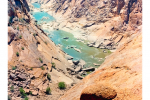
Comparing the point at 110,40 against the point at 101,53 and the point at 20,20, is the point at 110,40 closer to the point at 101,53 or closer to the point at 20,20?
the point at 101,53

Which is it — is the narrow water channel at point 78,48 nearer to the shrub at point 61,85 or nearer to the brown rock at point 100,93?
the shrub at point 61,85

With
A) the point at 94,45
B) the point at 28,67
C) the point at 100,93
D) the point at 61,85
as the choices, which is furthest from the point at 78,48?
the point at 100,93

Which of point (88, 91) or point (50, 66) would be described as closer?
point (88, 91)

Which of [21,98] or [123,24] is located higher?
[123,24]

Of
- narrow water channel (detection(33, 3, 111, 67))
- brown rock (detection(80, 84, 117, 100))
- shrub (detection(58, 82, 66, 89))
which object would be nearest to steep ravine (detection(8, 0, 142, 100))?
brown rock (detection(80, 84, 117, 100))

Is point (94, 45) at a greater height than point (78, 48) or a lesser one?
greater

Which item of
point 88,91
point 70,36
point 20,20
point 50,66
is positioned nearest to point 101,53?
point 70,36

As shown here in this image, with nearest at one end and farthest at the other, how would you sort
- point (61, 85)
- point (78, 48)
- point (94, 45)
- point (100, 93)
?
point (100, 93) → point (61, 85) → point (78, 48) → point (94, 45)

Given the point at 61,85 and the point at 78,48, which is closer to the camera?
the point at 61,85

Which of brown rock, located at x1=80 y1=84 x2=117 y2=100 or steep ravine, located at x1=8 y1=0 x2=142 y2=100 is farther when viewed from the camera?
steep ravine, located at x1=8 y1=0 x2=142 y2=100

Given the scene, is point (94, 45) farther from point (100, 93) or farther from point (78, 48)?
point (100, 93)

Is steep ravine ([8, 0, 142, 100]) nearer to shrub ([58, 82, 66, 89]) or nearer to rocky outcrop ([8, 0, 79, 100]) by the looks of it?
rocky outcrop ([8, 0, 79, 100])
